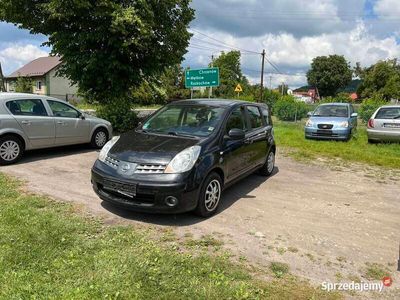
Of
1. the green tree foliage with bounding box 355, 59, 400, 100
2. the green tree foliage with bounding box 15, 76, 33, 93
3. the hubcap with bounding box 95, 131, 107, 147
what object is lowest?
the hubcap with bounding box 95, 131, 107, 147

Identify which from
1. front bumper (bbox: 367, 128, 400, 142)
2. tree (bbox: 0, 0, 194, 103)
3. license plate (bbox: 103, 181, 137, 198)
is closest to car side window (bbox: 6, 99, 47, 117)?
license plate (bbox: 103, 181, 137, 198)

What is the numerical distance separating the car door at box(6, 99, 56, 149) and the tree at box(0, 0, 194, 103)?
17.3 ft

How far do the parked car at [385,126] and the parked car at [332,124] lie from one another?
0.96 meters

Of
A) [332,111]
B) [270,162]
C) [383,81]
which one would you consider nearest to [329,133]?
[332,111]

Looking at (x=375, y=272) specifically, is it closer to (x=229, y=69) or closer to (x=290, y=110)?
(x=290, y=110)

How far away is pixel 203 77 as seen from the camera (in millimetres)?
18484

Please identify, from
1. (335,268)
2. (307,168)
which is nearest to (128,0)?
(307,168)

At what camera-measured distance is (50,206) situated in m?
5.26

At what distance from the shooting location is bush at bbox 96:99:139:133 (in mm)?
13523

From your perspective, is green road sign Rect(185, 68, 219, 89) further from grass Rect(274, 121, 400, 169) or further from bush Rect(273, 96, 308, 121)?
bush Rect(273, 96, 308, 121)

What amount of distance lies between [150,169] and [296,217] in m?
2.32

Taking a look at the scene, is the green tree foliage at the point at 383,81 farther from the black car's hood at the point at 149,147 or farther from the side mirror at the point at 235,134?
the black car's hood at the point at 149,147

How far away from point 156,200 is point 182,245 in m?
0.73

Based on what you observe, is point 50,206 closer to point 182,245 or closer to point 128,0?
point 182,245
